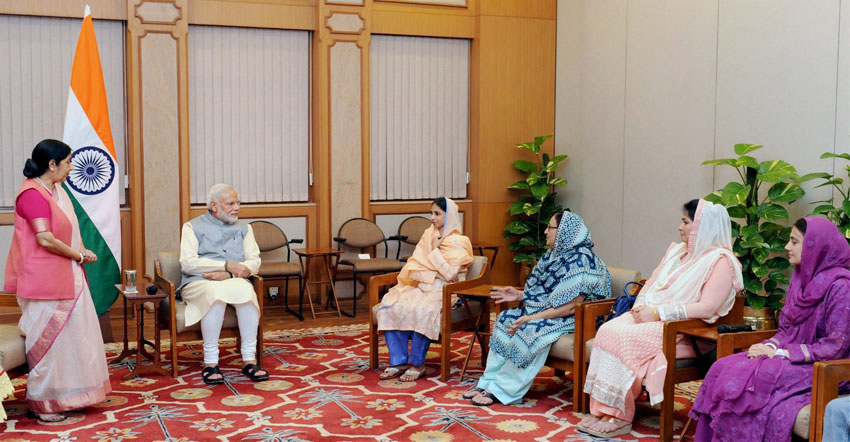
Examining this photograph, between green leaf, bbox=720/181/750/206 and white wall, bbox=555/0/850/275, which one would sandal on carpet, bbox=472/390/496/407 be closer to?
green leaf, bbox=720/181/750/206

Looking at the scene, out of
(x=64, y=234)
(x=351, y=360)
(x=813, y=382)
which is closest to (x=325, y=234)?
(x=351, y=360)

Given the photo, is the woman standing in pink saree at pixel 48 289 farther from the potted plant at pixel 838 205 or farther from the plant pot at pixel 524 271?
the plant pot at pixel 524 271

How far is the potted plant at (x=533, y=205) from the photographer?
29.2 ft

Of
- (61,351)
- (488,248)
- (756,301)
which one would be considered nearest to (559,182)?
(488,248)

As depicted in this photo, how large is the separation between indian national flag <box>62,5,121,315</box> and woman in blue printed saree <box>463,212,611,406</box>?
3.08 meters

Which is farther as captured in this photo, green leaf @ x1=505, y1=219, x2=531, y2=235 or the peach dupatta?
green leaf @ x1=505, y1=219, x2=531, y2=235

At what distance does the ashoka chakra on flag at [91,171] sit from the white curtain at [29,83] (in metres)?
1.75

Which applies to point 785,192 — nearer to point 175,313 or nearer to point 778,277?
point 778,277

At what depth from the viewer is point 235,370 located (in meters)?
6.06

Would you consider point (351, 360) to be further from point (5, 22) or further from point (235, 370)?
point (5, 22)

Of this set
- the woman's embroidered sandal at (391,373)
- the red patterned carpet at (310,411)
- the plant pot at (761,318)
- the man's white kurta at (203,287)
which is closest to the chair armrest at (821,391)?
the red patterned carpet at (310,411)

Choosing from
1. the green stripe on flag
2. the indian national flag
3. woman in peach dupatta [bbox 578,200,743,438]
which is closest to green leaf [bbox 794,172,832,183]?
woman in peach dupatta [bbox 578,200,743,438]

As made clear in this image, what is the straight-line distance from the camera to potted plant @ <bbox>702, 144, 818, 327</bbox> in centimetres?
586

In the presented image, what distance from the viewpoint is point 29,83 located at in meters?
7.75
